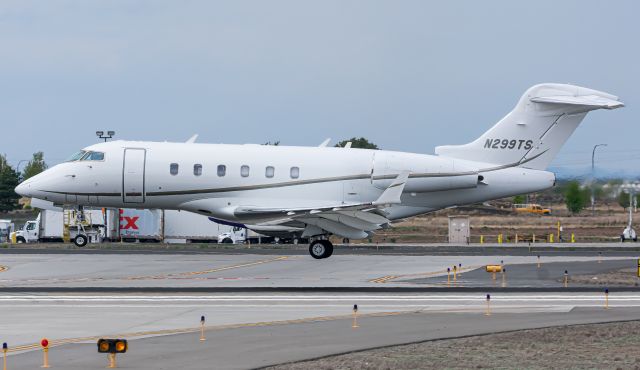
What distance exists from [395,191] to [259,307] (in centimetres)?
1414

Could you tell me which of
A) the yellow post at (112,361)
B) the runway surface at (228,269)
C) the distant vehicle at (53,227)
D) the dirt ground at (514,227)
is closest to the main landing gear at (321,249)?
the runway surface at (228,269)

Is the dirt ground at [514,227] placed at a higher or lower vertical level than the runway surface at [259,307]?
higher

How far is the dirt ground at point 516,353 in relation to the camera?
17.7 metres

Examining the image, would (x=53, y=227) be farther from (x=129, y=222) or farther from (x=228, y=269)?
(x=228, y=269)

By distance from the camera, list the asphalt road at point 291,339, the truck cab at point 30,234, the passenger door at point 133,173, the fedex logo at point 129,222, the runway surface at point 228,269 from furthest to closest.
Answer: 1. the truck cab at point 30,234
2. the fedex logo at point 129,222
3. the passenger door at point 133,173
4. the runway surface at point 228,269
5. the asphalt road at point 291,339

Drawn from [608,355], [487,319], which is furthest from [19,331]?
[608,355]

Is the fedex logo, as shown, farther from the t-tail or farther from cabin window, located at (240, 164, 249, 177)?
the t-tail

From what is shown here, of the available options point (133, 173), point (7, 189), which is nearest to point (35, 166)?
point (7, 189)

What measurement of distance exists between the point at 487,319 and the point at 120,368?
976 centimetres

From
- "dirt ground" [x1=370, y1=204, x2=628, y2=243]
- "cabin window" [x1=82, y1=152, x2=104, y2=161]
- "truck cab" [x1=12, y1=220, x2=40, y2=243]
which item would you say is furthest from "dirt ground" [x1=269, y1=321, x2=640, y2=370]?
"truck cab" [x1=12, y1=220, x2=40, y2=243]

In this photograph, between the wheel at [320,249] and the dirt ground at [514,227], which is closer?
the wheel at [320,249]

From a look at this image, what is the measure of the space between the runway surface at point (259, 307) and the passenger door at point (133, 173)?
2.89 metres

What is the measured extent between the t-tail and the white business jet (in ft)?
0.14

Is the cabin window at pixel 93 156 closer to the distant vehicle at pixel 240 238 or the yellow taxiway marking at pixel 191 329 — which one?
the yellow taxiway marking at pixel 191 329
